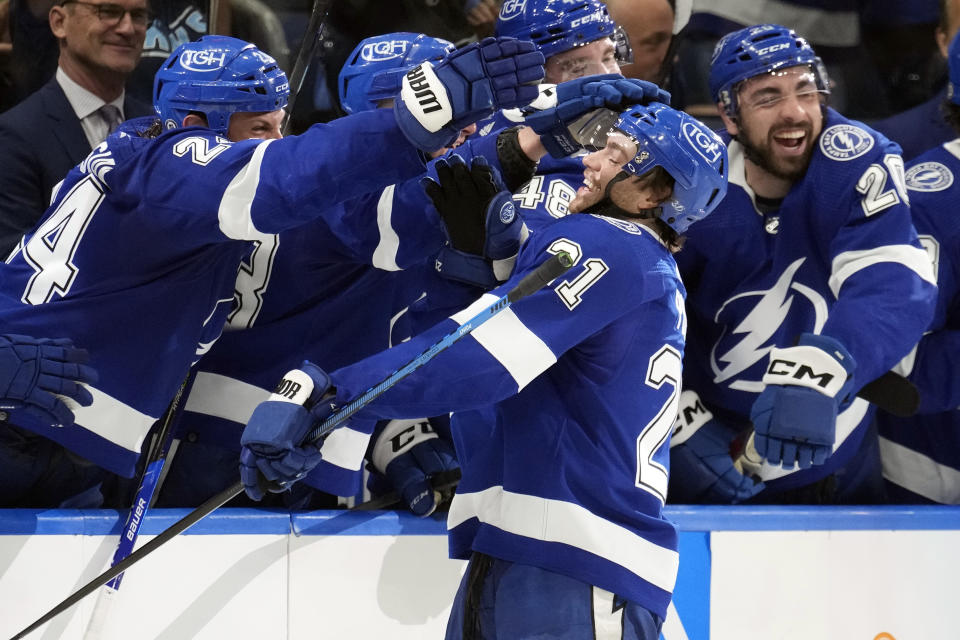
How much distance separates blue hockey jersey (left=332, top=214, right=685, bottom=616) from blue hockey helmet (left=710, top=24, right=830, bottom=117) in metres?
1.24

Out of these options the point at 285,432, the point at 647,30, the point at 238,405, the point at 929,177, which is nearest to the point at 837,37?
the point at 647,30

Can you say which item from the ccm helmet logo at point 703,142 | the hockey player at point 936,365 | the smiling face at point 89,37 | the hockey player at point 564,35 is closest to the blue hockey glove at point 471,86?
the ccm helmet logo at point 703,142

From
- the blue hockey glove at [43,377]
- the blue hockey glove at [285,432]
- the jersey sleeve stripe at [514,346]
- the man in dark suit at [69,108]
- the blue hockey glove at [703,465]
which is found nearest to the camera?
the blue hockey glove at [285,432]

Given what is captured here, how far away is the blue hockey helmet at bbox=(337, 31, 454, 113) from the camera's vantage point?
302 cm

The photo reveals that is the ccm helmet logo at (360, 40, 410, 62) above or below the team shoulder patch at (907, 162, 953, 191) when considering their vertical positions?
above

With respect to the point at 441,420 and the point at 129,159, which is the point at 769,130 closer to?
the point at 441,420

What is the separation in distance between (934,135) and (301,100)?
1999 millimetres

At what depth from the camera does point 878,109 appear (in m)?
4.25

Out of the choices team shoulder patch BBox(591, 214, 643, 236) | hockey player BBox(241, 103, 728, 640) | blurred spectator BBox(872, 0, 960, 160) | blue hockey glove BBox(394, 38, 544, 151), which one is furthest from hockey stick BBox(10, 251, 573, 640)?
blurred spectator BBox(872, 0, 960, 160)

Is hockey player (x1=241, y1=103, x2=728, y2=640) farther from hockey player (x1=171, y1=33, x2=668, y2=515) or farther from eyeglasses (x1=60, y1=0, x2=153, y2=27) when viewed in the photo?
eyeglasses (x1=60, y1=0, x2=153, y2=27)

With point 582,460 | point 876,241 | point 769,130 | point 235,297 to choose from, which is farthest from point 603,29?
point 582,460

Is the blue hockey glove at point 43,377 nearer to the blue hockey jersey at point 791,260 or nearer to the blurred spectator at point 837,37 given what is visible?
the blue hockey jersey at point 791,260

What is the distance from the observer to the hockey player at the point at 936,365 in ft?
11.0

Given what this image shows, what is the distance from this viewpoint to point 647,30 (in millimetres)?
3980
